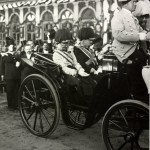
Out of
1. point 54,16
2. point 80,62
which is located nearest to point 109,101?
point 80,62

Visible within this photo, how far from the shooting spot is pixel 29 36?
2055 cm

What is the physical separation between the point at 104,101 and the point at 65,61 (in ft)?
3.64

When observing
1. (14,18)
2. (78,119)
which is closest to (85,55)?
(78,119)

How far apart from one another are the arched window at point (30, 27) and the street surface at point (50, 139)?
15521 mm

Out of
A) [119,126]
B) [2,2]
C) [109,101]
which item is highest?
[2,2]

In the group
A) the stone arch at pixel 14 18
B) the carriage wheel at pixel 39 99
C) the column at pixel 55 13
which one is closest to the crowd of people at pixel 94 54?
the carriage wheel at pixel 39 99

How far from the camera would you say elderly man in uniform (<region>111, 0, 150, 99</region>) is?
333cm

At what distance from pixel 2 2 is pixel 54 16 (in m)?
4.66

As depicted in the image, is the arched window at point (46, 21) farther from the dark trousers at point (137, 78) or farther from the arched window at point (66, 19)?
the dark trousers at point (137, 78)

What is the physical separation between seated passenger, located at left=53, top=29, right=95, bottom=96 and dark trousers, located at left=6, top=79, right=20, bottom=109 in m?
2.52

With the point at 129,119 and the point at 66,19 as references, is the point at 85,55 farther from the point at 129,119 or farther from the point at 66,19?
the point at 66,19

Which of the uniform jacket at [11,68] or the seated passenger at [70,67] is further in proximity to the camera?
the uniform jacket at [11,68]

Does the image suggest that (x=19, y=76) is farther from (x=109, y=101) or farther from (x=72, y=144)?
(x=109, y=101)

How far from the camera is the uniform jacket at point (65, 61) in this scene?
4418 mm
